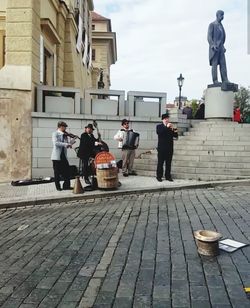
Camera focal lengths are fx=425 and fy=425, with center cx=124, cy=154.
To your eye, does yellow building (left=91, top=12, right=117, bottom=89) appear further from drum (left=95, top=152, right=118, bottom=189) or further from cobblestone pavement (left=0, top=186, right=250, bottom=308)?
cobblestone pavement (left=0, top=186, right=250, bottom=308)

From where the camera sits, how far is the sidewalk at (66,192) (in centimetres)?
959

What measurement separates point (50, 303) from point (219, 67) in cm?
1594

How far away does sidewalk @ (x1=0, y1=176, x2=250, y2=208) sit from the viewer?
959 cm

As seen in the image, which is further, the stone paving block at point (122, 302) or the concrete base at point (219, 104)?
the concrete base at point (219, 104)

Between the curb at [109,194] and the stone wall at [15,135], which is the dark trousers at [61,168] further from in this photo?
the stone wall at [15,135]

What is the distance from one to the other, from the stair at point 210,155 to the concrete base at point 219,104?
4.77 feet

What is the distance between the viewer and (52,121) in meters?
14.1

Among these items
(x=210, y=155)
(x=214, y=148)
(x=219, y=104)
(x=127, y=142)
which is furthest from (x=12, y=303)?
(x=219, y=104)

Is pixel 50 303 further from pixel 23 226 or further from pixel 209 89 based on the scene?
pixel 209 89

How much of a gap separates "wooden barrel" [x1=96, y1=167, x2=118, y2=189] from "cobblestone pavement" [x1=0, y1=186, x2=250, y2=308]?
190 cm

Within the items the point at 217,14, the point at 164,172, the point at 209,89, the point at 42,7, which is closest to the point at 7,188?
the point at 164,172

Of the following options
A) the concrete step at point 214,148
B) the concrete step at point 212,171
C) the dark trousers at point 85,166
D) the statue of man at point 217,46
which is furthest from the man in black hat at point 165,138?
the statue of man at point 217,46

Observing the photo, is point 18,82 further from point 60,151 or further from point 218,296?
point 218,296

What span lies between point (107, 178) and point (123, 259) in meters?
5.52
